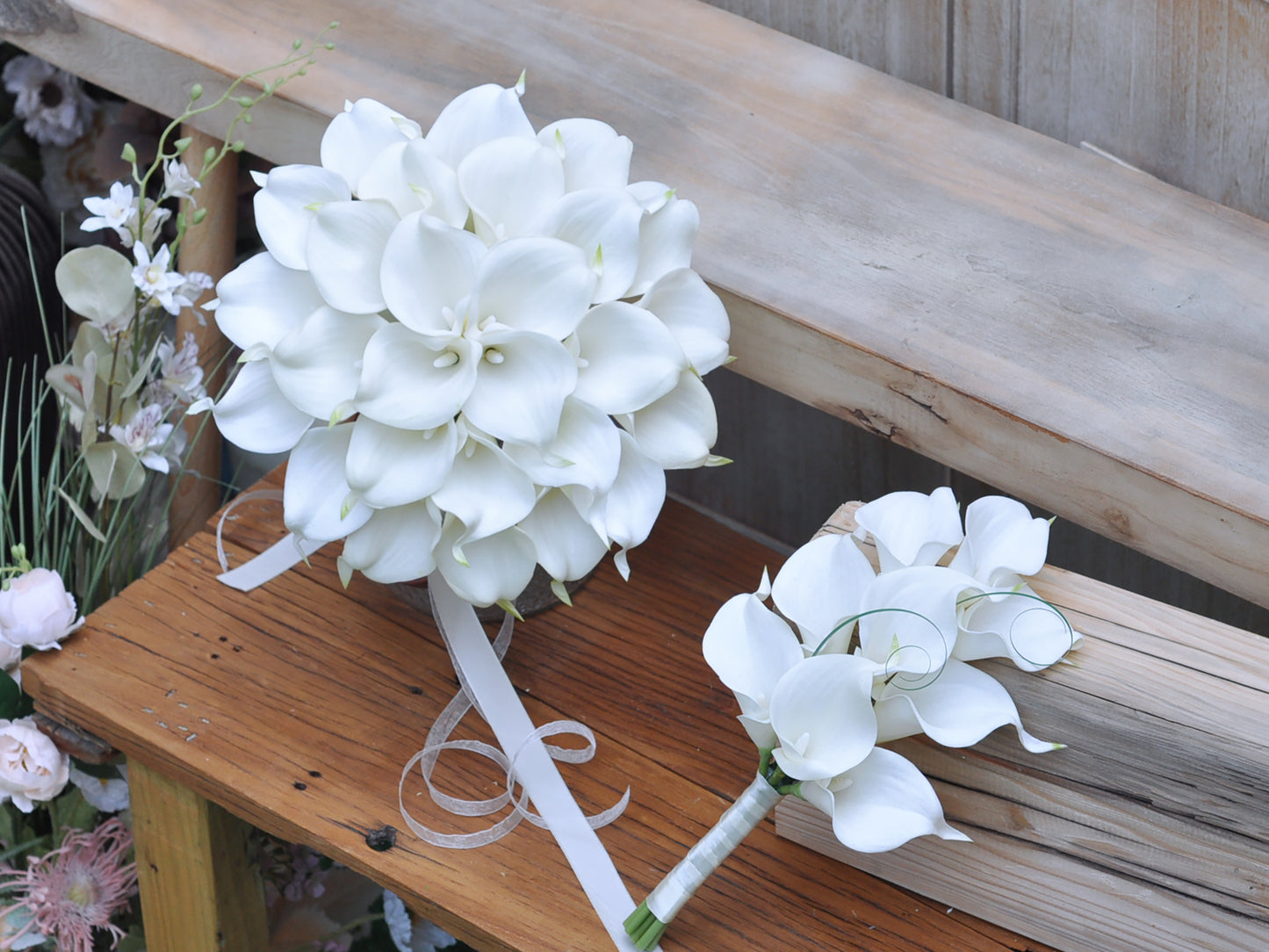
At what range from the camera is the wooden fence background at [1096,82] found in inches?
27.2

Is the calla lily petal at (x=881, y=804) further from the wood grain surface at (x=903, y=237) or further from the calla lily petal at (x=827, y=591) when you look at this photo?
the wood grain surface at (x=903, y=237)

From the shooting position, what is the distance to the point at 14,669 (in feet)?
2.45

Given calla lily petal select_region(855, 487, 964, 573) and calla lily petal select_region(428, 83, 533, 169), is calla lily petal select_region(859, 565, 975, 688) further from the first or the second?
calla lily petal select_region(428, 83, 533, 169)

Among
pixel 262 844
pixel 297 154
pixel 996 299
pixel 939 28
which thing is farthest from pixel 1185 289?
pixel 262 844

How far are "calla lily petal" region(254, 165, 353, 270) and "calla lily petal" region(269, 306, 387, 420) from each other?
41 mm

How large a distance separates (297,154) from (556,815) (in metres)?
0.43

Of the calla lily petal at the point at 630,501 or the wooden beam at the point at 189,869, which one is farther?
the wooden beam at the point at 189,869

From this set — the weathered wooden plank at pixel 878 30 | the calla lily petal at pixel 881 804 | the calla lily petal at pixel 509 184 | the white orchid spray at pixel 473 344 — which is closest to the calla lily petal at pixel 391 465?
the white orchid spray at pixel 473 344

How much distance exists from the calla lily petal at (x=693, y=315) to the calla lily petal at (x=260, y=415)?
0.18 meters

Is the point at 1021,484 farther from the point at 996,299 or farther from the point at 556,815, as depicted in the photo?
the point at 556,815

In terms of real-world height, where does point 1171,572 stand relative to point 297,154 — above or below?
below

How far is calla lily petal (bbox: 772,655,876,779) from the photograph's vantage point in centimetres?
48

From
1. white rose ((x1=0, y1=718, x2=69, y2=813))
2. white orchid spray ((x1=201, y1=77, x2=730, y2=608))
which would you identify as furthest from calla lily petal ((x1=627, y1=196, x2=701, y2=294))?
white rose ((x1=0, y1=718, x2=69, y2=813))

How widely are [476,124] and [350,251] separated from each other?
0.09 meters
